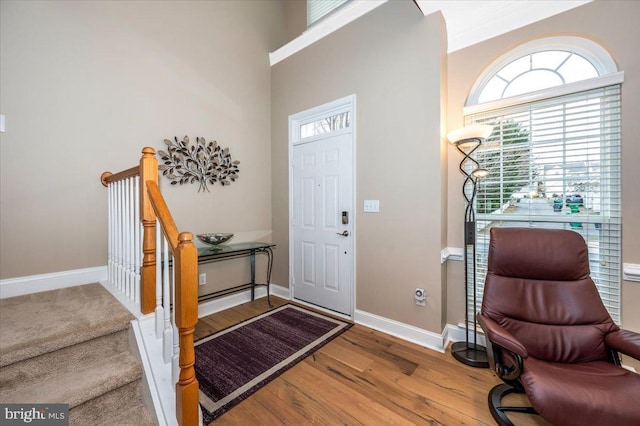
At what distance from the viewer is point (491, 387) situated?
1.81 m

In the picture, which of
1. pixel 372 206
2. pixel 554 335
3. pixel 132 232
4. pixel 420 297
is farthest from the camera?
pixel 372 206

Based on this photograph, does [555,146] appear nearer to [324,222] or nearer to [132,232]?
[324,222]

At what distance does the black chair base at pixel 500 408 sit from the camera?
4.94 ft

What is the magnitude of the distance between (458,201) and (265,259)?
2525 mm

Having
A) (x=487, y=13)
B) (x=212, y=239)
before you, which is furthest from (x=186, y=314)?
(x=487, y=13)

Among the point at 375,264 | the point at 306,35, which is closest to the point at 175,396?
the point at 375,264

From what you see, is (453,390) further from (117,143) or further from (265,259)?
(117,143)

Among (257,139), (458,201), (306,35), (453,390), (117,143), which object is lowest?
(453,390)

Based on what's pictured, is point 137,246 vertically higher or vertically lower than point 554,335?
higher

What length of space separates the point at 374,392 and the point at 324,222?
5.83 feet

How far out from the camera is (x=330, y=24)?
2953 millimetres

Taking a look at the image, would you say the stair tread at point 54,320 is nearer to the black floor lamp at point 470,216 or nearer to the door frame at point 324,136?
the door frame at point 324,136

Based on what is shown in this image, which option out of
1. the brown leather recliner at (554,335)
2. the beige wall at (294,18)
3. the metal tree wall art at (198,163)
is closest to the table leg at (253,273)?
the metal tree wall art at (198,163)

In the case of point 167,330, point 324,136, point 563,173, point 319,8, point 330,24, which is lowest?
point 167,330
